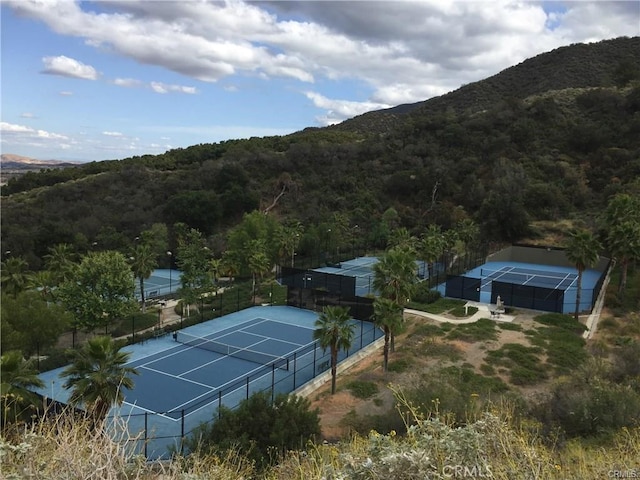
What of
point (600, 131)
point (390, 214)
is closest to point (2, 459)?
point (390, 214)

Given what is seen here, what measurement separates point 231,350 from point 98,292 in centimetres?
847

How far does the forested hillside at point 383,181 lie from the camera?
6456 centimetres

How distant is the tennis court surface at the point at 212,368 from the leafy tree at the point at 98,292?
2570 mm

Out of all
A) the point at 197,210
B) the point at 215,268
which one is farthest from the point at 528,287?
the point at 197,210

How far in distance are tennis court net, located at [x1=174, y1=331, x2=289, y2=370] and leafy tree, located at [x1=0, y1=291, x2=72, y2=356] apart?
6.80m

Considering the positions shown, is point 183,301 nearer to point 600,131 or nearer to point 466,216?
point 466,216

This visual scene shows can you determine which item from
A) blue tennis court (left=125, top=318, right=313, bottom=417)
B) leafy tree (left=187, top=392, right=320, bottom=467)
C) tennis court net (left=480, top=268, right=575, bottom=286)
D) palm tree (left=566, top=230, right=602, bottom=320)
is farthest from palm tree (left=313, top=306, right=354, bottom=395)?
tennis court net (left=480, top=268, right=575, bottom=286)

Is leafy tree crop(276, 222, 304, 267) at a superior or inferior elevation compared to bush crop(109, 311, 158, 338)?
superior

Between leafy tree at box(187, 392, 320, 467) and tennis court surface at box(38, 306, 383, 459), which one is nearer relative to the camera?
leafy tree at box(187, 392, 320, 467)

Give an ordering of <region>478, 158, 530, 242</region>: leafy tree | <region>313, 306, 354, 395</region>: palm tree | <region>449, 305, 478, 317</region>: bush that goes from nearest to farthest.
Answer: <region>313, 306, 354, 395</region>: palm tree → <region>449, 305, 478, 317</region>: bush → <region>478, 158, 530, 242</region>: leafy tree

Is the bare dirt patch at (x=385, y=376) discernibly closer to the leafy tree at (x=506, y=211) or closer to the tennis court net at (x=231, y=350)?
A: the tennis court net at (x=231, y=350)

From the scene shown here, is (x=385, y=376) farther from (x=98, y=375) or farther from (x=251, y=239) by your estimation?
(x=251, y=239)

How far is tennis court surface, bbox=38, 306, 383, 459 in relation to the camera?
70.1 feet

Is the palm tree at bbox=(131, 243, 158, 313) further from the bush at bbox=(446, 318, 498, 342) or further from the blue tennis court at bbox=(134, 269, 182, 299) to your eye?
the bush at bbox=(446, 318, 498, 342)
